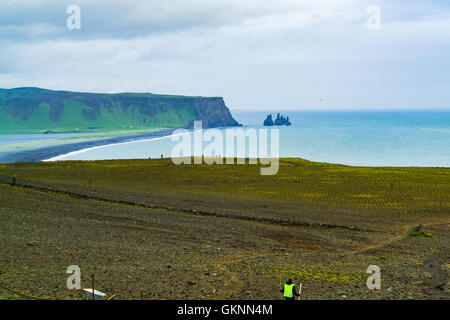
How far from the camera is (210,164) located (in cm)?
7956

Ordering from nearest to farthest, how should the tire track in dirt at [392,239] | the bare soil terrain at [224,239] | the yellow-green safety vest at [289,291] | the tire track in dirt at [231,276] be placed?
the yellow-green safety vest at [289,291]
the tire track in dirt at [231,276]
the bare soil terrain at [224,239]
the tire track in dirt at [392,239]

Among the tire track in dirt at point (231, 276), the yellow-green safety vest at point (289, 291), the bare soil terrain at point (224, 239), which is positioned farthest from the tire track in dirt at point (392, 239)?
the yellow-green safety vest at point (289, 291)

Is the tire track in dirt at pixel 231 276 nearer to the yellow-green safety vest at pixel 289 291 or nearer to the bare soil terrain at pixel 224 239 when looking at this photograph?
the bare soil terrain at pixel 224 239

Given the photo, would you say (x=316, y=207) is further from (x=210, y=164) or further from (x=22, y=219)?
(x=210, y=164)

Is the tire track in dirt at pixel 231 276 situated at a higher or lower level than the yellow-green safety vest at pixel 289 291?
lower

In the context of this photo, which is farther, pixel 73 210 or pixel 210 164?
pixel 210 164

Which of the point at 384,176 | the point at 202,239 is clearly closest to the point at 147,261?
the point at 202,239

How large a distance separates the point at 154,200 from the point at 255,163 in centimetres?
4305

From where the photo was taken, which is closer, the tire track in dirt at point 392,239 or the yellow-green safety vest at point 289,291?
the yellow-green safety vest at point 289,291

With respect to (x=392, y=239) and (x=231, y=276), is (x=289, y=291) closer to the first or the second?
(x=231, y=276)

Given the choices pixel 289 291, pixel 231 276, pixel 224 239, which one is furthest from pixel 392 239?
pixel 289 291

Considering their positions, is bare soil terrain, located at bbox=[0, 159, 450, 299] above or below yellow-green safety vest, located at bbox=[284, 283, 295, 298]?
below

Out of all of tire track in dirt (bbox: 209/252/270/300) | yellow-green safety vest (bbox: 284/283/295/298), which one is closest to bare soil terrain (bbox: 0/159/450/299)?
tire track in dirt (bbox: 209/252/270/300)

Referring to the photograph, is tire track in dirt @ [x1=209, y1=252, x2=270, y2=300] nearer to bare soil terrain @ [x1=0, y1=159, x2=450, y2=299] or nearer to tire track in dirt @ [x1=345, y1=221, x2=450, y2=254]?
bare soil terrain @ [x1=0, y1=159, x2=450, y2=299]
